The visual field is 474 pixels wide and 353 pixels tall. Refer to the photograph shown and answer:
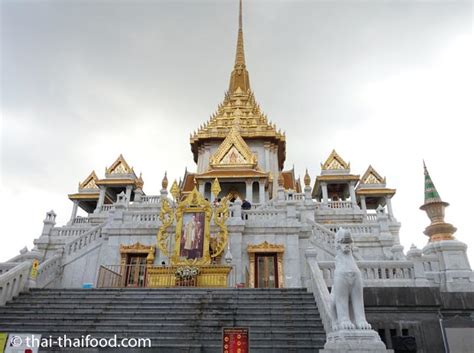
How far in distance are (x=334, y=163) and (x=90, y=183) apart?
23.1 meters

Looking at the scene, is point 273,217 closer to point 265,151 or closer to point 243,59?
point 265,151

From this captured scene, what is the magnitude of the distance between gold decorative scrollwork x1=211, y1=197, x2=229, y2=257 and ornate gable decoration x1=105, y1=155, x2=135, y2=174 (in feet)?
63.2

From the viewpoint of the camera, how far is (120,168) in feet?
111

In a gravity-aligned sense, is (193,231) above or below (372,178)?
below

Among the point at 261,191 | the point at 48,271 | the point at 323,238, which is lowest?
the point at 48,271

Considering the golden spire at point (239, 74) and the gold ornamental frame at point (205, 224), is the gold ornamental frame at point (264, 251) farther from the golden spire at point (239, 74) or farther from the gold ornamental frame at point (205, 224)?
the golden spire at point (239, 74)

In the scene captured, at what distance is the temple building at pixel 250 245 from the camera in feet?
32.6

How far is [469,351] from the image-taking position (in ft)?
27.8

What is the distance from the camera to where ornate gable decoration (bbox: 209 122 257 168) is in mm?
29266

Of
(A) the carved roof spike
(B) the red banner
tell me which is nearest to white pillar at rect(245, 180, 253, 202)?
(A) the carved roof spike

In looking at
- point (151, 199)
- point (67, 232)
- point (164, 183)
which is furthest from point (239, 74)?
point (67, 232)

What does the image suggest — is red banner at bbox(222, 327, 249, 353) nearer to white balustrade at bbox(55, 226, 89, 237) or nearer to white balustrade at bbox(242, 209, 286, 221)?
white balustrade at bbox(242, 209, 286, 221)

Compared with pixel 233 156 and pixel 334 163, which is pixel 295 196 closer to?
pixel 233 156

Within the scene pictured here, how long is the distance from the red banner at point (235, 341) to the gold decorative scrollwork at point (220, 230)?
8.47 metres
